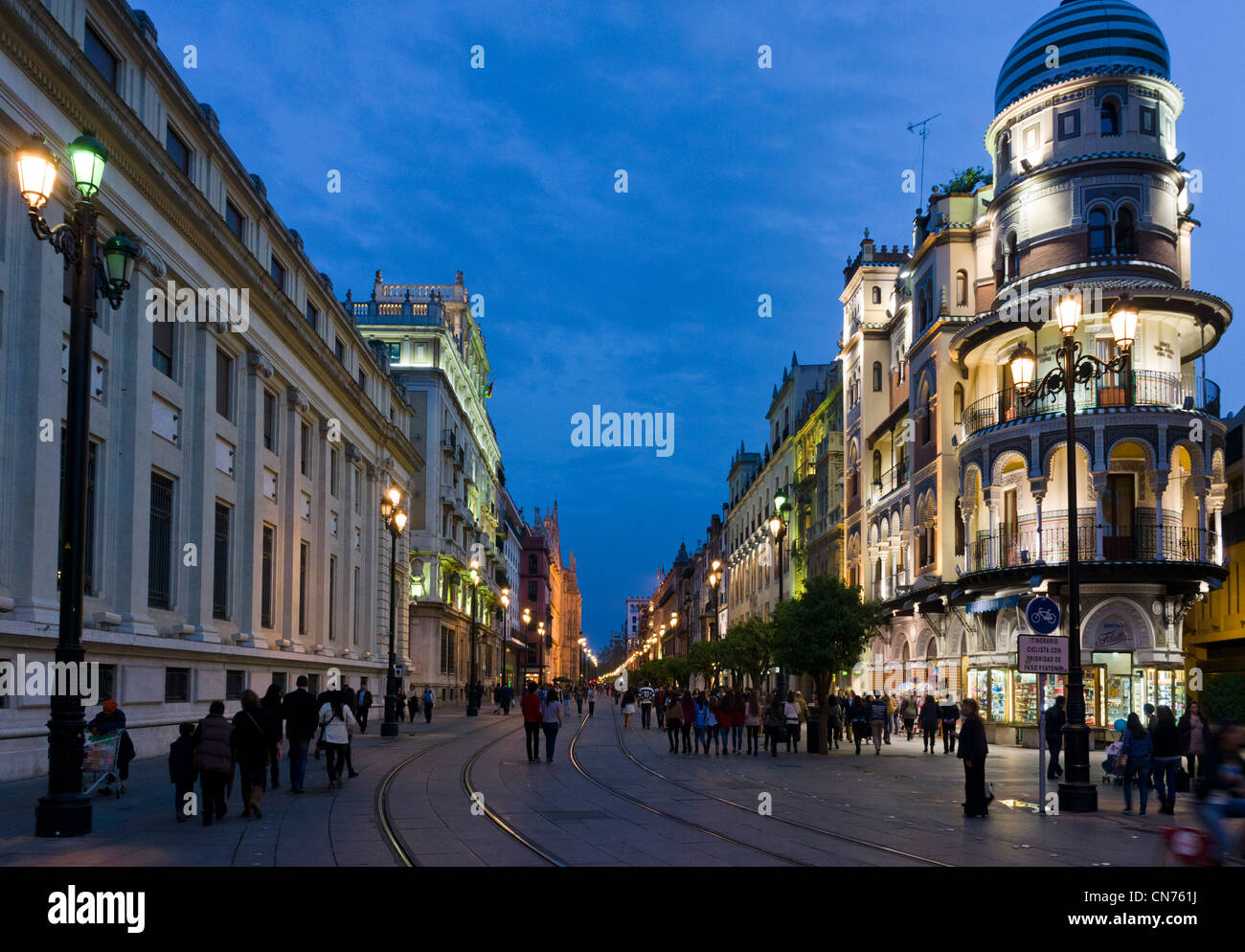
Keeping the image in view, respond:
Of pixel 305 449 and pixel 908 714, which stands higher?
Result: pixel 305 449

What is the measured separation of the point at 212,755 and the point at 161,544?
1509cm

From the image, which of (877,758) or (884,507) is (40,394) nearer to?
(877,758)

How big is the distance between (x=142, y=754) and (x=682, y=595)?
120m

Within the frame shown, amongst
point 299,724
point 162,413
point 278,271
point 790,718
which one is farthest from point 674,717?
point 278,271

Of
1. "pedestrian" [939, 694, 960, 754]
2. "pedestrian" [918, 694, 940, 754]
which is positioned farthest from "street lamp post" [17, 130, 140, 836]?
"pedestrian" [918, 694, 940, 754]

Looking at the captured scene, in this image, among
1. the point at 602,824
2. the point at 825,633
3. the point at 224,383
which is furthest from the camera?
the point at 825,633

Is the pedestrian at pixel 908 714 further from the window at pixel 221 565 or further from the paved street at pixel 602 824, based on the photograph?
the window at pixel 221 565

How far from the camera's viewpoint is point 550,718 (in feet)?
88.4

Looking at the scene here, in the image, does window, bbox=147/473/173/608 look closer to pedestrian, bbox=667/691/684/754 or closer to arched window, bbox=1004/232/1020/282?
pedestrian, bbox=667/691/684/754

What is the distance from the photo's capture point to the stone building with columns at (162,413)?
67.0 ft

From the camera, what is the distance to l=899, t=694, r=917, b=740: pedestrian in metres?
40.6

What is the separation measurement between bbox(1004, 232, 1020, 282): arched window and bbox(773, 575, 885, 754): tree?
11.8 metres

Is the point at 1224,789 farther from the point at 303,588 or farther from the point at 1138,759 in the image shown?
the point at 303,588

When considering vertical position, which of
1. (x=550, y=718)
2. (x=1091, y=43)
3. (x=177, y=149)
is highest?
(x=1091, y=43)
